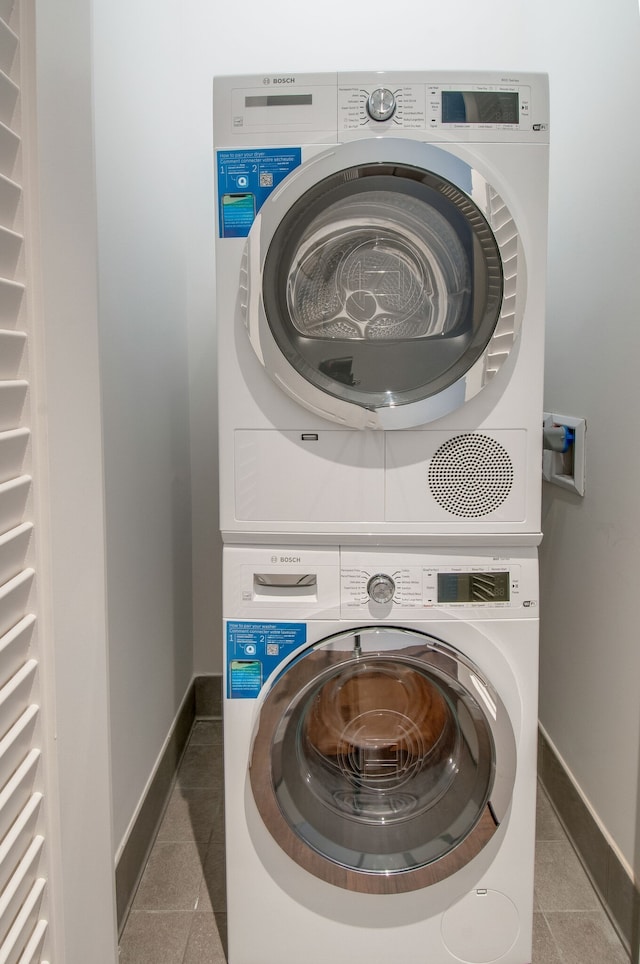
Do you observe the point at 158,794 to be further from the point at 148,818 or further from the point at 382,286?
the point at 382,286

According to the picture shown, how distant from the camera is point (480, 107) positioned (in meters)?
1.29

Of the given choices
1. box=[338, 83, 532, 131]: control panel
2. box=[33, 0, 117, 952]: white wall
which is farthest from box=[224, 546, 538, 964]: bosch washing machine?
box=[338, 83, 532, 131]: control panel

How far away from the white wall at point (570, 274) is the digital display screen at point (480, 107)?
323mm

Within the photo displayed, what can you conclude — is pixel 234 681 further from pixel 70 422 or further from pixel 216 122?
pixel 216 122

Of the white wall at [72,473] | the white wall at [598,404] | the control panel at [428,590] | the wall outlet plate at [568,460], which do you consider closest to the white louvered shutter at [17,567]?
the white wall at [72,473]

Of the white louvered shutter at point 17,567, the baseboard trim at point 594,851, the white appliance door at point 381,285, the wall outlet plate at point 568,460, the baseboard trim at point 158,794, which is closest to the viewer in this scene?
the white louvered shutter at point 17,567

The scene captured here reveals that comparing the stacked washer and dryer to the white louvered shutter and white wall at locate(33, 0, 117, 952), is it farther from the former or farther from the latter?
the white louvered shutter

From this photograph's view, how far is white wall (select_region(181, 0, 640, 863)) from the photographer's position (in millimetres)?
1491

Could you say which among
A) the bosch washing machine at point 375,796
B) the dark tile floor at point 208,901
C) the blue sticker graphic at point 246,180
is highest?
the blue sticker graphic at point 246,180

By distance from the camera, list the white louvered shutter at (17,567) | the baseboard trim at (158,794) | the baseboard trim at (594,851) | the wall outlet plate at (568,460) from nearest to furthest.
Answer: the white louvered shutter at (17,567) → the baseboard trim at (594,851) → the baseboard trim at (158,794) → the wall outlet plate at (568,460)

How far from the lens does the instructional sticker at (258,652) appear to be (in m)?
1.36

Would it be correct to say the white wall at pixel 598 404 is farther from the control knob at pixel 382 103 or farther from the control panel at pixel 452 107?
the control knob at pixel 382 103

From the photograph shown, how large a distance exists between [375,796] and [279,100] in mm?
1344

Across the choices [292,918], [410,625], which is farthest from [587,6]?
[292,918]
